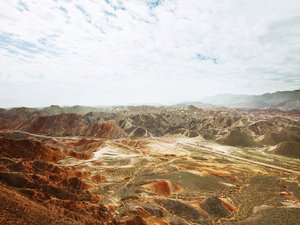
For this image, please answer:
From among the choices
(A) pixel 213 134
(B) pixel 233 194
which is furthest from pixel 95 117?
(B) pixel 233 194

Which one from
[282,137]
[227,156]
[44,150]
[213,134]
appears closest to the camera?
[44,150]

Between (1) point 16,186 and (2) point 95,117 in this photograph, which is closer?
(1) point 16,186

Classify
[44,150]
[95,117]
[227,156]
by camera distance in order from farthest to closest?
[95,117]
[227,156]
[44,150]

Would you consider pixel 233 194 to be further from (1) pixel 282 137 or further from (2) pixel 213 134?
(2) pixel 213 134

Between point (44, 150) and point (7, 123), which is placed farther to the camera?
point (7, 123)

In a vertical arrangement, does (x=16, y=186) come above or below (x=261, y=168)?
above

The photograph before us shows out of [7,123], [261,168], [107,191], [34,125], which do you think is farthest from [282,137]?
[7,123]

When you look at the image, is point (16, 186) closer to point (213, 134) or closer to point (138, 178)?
point (138, 178)

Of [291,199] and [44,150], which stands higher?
[44,150]

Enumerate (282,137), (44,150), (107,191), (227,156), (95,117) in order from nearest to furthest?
1. (107,191)
2. (44,150)
3. (227,156)
4. (282,137)
5. (95,117)
